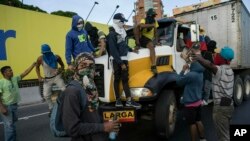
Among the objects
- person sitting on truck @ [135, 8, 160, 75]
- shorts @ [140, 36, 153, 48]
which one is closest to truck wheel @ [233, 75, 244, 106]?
person sitting on truck @ [135, 8, 160, 75]

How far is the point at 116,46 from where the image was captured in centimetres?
585

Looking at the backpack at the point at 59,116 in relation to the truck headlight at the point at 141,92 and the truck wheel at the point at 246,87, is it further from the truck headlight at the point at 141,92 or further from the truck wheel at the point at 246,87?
the truck wheel at the point at 246,87

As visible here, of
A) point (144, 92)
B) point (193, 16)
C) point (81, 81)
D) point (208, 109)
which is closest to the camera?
point (81, 81)

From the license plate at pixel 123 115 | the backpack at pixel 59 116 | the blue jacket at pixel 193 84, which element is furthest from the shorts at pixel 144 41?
the backpack at pixel 59 116

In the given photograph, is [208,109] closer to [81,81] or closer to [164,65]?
[164,65]

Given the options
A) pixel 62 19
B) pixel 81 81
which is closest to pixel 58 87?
pixel 81 81

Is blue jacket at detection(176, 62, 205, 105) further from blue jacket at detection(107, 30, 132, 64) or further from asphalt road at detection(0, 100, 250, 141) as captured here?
blue jacket at detection(107, 30, 132, 64)

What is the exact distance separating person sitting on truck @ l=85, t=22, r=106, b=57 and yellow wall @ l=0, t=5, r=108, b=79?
658cm

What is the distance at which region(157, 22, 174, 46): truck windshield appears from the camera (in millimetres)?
6818

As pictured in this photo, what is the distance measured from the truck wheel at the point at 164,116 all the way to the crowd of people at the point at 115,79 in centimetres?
35

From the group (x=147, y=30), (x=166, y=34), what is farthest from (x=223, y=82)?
(x=166, y=34)

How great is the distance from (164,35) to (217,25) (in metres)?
3.86

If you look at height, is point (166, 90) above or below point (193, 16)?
below

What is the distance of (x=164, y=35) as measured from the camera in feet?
22.8
